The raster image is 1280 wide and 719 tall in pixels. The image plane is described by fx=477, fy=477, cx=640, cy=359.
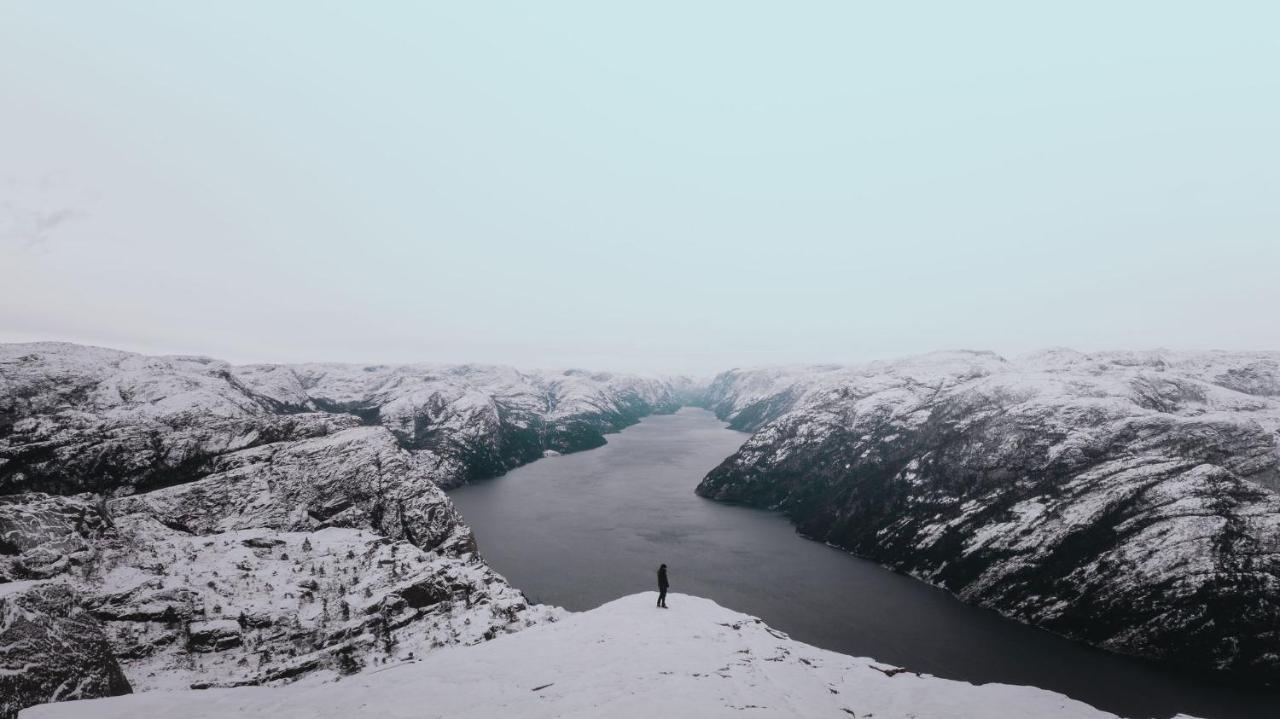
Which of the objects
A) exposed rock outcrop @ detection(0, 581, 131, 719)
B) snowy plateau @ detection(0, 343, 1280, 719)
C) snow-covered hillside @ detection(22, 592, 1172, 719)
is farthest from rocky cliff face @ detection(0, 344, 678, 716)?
snow-covered hillside @ detection(22, 592, 1172, 719)

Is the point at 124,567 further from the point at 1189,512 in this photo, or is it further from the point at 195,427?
the point at 1189,512

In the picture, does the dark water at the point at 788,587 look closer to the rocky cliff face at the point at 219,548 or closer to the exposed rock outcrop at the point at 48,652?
the rocky cliff face at the point at 219,548

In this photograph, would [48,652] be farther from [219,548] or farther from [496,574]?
[496,574]

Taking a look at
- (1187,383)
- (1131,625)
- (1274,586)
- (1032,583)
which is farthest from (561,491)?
(1187,383)

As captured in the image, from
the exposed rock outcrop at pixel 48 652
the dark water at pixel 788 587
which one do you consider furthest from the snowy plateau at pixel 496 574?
the dark water at pixel 788 587

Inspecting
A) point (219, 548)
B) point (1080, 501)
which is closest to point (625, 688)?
point (219, 548)

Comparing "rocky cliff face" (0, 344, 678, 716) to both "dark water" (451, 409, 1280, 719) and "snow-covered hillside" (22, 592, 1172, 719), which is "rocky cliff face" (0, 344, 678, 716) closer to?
"snow-covered hillside" (22, 592, 1172, 719)

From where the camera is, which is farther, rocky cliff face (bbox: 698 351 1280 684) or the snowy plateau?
rocky cliff face (bbox: 698 351 1280 684)
